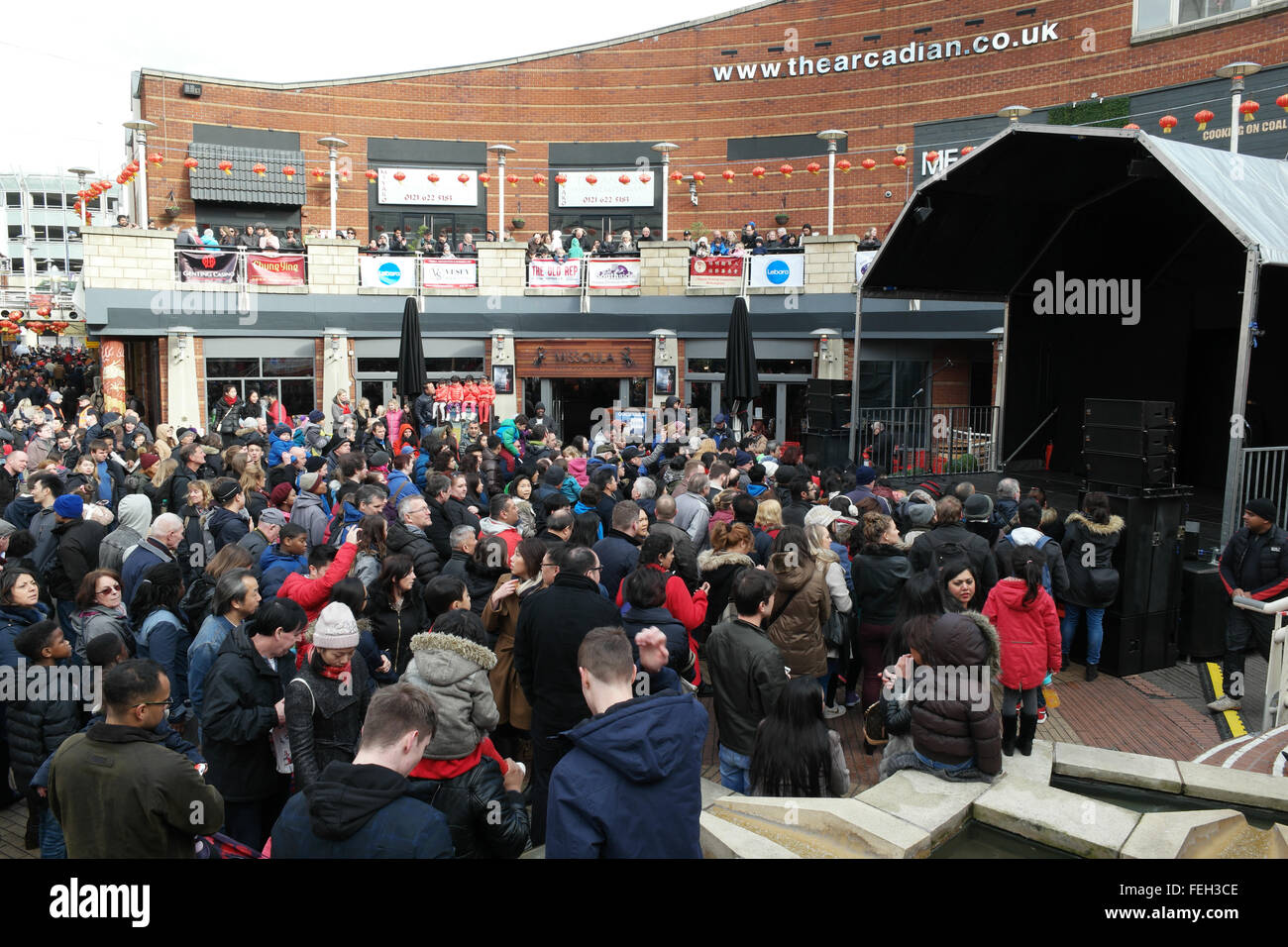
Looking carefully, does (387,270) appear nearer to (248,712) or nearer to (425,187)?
(425,187)

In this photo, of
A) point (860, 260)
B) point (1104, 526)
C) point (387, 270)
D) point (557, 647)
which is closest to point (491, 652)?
point (557, 647)

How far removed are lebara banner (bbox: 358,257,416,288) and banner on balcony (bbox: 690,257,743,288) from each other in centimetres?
677

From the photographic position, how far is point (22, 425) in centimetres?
1441

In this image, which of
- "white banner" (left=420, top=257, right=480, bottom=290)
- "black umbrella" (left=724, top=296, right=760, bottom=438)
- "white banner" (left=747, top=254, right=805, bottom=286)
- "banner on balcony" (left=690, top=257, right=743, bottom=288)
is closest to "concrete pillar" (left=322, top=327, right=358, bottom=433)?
"white banner" (left=420, top=257, right=480, bottom=290)

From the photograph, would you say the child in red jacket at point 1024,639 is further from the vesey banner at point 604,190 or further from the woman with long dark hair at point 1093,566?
the vesey banner at point 604,190

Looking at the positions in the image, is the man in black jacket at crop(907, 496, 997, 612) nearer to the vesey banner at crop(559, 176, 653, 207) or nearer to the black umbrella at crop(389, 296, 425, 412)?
the black umbrella at crop(389, 296, 425, 412)

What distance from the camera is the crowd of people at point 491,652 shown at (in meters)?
3.01

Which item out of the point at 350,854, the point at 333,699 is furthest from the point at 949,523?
the point at 350,854

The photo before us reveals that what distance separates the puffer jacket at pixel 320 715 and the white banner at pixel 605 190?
2483 centimetres

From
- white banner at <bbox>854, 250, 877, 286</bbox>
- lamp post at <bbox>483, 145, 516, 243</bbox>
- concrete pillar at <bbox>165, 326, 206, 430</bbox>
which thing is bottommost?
concrete pillar at <bbox>165, 326, 206, 430</bbox>

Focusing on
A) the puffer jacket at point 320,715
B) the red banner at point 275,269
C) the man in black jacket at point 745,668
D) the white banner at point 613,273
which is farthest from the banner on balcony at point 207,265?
the man in black jacket at point 745,668

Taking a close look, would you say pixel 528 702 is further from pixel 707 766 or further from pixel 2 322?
pixel 2 322

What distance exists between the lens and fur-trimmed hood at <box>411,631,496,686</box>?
389 cm

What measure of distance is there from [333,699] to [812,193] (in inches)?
967
